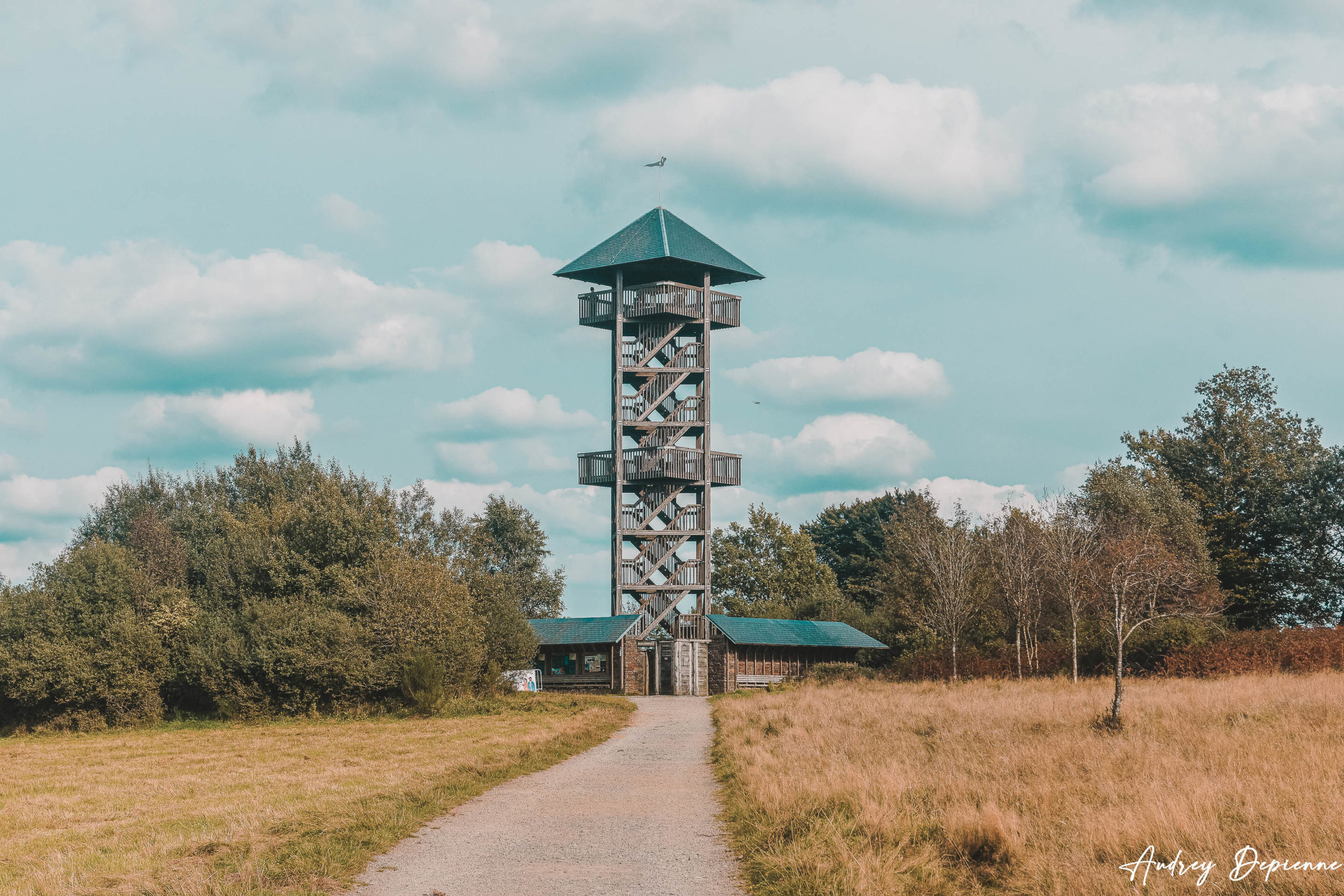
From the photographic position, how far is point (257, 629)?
1359 inches

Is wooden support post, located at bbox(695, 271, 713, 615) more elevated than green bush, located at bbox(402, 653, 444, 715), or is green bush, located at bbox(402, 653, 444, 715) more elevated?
wooden support post, located at bbox(695, 271, 713, 615)

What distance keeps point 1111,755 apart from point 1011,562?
112 feet

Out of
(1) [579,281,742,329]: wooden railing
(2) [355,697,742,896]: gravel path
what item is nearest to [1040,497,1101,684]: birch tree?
(1) [579,281,742,329]: wooden railing

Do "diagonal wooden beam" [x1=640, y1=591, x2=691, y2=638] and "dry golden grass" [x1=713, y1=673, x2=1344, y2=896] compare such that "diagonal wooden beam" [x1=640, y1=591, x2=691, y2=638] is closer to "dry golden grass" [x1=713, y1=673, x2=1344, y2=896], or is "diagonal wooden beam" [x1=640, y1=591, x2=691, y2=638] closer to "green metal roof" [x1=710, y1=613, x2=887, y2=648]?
"green metal roof" [x1=710, y1=613, x2=887, y2=648]

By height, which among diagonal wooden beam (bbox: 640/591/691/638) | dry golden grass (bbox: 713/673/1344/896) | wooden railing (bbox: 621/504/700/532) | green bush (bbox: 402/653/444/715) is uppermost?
wooden railing (bbox: 621/504/700/532)

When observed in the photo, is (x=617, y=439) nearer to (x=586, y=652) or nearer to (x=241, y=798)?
(x=586, y=652)

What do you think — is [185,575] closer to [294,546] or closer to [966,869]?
[294,546]

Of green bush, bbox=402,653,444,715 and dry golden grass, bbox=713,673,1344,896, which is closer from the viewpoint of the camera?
dry golden grass, bbox=713,673,1344,896

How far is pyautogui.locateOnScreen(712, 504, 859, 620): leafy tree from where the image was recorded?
7431 centimetres

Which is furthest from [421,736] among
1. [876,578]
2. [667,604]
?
[876,578]

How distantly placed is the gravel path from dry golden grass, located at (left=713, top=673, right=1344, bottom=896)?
476 millimetres
